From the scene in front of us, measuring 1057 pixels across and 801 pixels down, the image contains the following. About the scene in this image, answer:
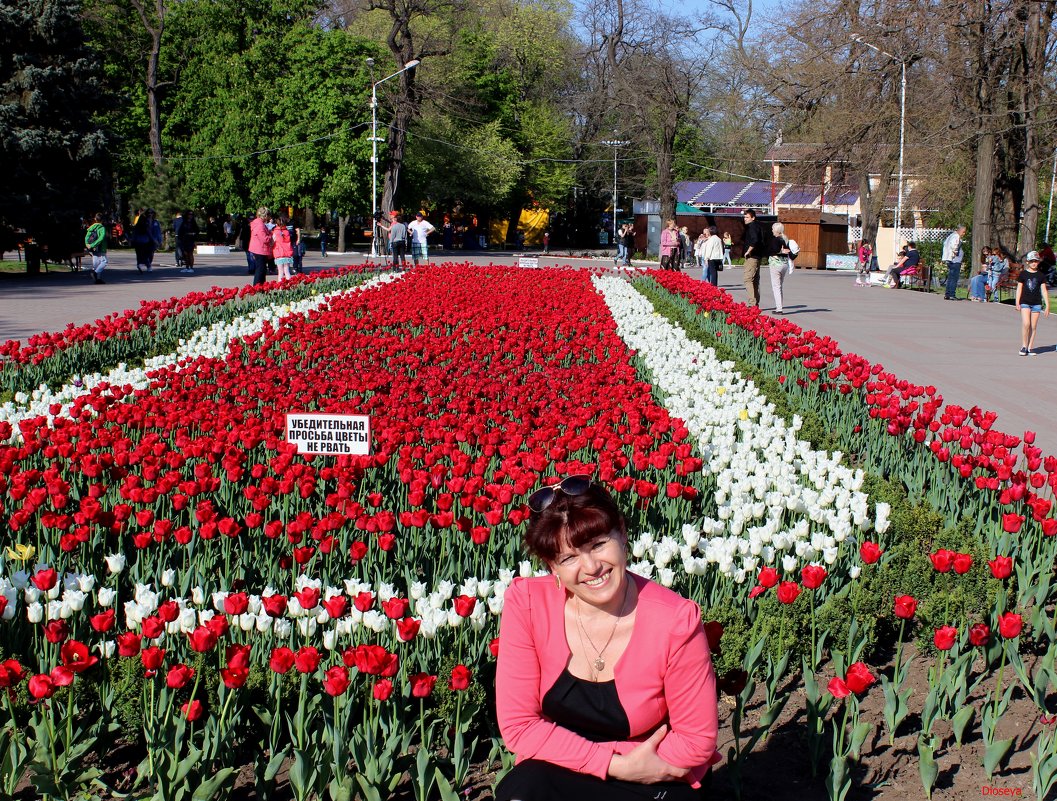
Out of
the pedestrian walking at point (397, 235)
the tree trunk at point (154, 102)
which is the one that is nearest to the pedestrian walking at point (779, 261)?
the pedestrian walking at point (397, 235)

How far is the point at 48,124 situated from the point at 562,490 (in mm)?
26728

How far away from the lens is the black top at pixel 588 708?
3049 mm

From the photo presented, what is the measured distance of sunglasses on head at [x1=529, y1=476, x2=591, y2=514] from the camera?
2.97 metres

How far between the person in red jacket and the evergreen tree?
25391 mm

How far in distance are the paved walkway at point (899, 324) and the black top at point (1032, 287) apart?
75 cm

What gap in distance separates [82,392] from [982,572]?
6708mm

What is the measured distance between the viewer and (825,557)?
478 cm

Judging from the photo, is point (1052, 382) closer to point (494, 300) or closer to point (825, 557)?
point (494, 300)

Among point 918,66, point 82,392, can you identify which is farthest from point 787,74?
point 82,392

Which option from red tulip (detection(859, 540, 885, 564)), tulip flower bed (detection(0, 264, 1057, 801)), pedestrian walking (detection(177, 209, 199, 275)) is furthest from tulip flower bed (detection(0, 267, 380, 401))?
pedestrian walking (detection(177, 209, 199, 275))

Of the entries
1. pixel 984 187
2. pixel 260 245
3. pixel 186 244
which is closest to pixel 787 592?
pixel 260 245

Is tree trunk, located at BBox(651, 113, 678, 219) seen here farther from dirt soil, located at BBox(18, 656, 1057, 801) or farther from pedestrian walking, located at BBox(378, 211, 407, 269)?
dirt soil, located at BBox(18, 656, 1057, 801)

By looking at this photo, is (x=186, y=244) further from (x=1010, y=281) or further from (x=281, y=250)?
(x=1010, y=281)

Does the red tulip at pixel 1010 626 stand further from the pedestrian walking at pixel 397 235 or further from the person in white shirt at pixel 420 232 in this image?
the person in white shirt at pixel 420 232
